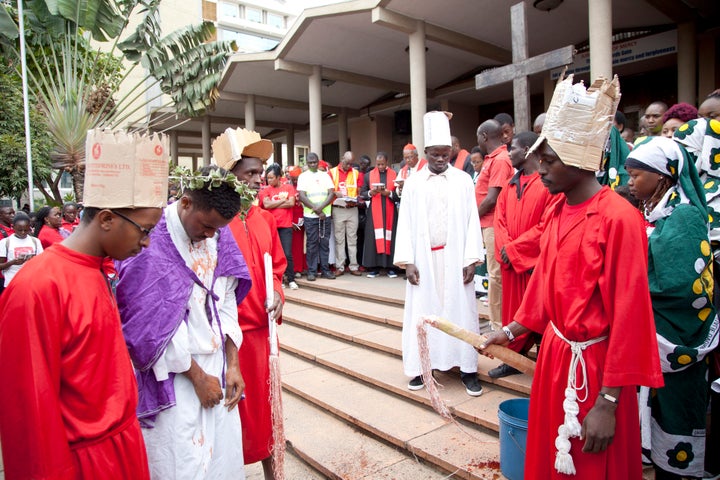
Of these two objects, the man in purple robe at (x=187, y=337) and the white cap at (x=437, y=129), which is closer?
the man in purple robe at (x=187, y=337)

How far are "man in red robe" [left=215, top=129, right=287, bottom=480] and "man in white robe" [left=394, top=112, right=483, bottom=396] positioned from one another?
1.66 metres

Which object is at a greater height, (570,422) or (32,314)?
(32,314)

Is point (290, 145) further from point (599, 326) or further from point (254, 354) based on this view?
point (599, 326)

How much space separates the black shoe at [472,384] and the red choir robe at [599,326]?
77.8 inches

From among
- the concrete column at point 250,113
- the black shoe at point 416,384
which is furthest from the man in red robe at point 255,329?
the concrete column at point 250,113

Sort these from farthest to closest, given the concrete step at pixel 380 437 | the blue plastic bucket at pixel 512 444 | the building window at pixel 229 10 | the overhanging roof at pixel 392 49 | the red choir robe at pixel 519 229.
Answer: the building window at pixel 229 10 < the overhanging roof at pixel 392 49 < the red choir robe at pixel 519 229 < the concrete step at pixel 380 437 < the blue plastic bucket at pixel 512 444

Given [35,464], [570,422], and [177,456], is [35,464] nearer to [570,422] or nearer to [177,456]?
[177,456]

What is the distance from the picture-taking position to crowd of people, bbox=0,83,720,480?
1685 mm

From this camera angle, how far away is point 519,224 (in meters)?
4.47

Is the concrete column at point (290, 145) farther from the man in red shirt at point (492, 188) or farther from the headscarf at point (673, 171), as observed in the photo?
the headscarf at point (673, 171)

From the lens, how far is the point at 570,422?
6.91 feet

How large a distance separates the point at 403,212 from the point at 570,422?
286 centimetres

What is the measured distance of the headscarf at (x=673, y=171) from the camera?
254cm

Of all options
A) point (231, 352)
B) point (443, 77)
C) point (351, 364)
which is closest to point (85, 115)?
point (443, 77)
